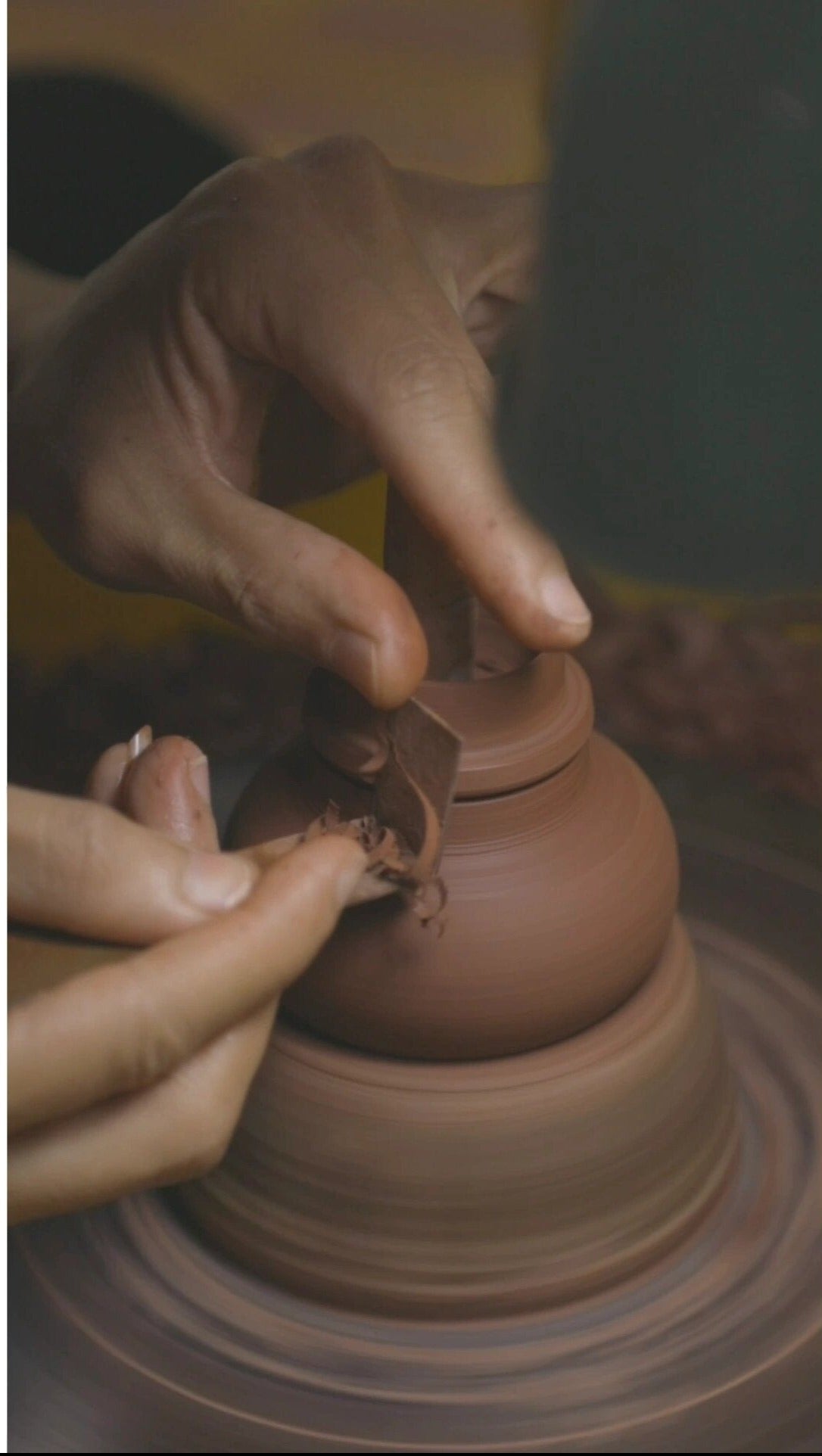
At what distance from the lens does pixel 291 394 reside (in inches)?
60.9

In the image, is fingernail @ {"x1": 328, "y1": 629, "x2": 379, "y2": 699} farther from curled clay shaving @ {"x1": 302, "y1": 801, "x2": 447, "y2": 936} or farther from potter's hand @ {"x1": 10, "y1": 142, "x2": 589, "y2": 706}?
curled clay shaving @ {"x1": 302, "y1": 801, "x2": 447, "y2": 936}

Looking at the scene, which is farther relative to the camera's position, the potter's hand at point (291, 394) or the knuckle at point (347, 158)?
the knuckle at point (347, 158)

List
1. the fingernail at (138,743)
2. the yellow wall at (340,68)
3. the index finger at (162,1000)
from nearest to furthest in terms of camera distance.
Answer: the index finger at (162,1000) < the fingernail at (138,743) < the yellow wall at (340,68)

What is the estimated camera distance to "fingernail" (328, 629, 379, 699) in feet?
3.57

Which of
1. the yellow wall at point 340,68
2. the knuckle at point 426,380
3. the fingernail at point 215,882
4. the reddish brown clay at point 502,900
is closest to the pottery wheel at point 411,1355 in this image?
the reddish brown clay at point 502,900

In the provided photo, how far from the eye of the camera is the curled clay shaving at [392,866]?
1065mm

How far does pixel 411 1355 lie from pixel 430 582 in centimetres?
65

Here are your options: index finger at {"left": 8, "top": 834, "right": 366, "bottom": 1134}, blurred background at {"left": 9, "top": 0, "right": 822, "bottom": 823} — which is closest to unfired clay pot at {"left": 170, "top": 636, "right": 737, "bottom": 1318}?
index finger at {"left": 8, "top": 834, "right": 366, "bottom": 1134}

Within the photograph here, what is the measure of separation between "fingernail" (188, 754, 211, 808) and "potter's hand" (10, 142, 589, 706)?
0.12 metres

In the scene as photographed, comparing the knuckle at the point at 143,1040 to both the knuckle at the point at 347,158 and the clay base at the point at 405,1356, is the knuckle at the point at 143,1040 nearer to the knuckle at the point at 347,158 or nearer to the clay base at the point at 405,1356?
the clay base at the point at 405,1356

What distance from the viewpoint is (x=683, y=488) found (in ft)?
1.51

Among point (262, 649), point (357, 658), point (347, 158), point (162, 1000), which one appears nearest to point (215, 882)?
point (162, 1000)

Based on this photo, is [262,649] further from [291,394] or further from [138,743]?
[138,743]

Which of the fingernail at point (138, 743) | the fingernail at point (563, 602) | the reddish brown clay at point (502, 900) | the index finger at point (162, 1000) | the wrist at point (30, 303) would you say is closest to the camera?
the index finger at point (162, 1000)
